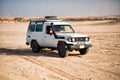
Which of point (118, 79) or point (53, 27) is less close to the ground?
point (53, 27)

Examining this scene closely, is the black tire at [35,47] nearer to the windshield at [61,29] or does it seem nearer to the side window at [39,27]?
the side window at [39,27]

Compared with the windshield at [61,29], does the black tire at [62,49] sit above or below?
below

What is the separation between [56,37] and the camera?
1636cm

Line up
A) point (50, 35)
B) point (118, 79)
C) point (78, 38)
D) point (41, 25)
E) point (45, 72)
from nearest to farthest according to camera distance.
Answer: point (118, 79), point (45, 72), point (78, 38), point (50, 35), point (41, 25)

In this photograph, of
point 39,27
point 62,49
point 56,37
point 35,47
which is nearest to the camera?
point 62,49

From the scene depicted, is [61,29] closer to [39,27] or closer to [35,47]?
[39,27]

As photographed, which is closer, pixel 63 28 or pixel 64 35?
pixel 64 35

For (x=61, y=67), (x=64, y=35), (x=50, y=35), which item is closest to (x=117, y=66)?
(x=61, y=67)

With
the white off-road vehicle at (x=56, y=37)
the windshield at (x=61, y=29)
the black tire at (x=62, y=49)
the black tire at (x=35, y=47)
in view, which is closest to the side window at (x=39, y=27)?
the white off-road vehicle at (x=56, y=37)

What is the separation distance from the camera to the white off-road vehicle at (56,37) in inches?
616

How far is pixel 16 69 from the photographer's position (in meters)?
12.5

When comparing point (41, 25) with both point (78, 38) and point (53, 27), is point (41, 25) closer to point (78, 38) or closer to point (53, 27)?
point (53, 27)

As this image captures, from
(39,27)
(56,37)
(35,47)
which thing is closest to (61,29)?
(56,37)

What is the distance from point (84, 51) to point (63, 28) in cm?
177
